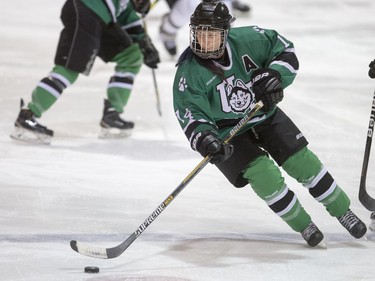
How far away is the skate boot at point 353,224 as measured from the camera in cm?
365

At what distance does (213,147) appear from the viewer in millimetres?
3383

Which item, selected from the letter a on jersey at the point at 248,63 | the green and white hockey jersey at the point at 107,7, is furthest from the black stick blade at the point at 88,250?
the green and white hockey jersey at the point at 107,7

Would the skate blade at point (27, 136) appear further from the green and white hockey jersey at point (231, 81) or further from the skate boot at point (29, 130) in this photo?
the green and white hockey jersey at point (231, 81)

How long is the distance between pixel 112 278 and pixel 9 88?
333 cm

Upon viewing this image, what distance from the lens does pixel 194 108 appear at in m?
→ 3.51

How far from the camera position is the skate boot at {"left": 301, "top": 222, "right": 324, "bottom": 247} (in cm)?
360

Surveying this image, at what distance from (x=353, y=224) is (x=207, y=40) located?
0.88 m

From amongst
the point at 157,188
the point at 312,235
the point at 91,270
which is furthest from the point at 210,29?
the point at 157,188

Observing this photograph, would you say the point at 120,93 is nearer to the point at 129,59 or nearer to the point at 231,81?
the point at 129,59

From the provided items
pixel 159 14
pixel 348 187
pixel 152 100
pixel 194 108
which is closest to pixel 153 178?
pixel 348 187

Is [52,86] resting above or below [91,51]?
below

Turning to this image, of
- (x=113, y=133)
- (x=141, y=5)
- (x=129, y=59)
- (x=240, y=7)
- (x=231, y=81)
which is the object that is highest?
(x=231, y=81)

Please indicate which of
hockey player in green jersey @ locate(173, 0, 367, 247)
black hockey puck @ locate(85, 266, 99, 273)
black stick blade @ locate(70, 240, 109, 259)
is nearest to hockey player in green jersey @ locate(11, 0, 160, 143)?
hockey player in green jersey @ locate(173, 0, 367, 247)

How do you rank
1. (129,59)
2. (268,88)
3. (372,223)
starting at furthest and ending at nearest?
(129,59)
(372,223)
(268,88)
